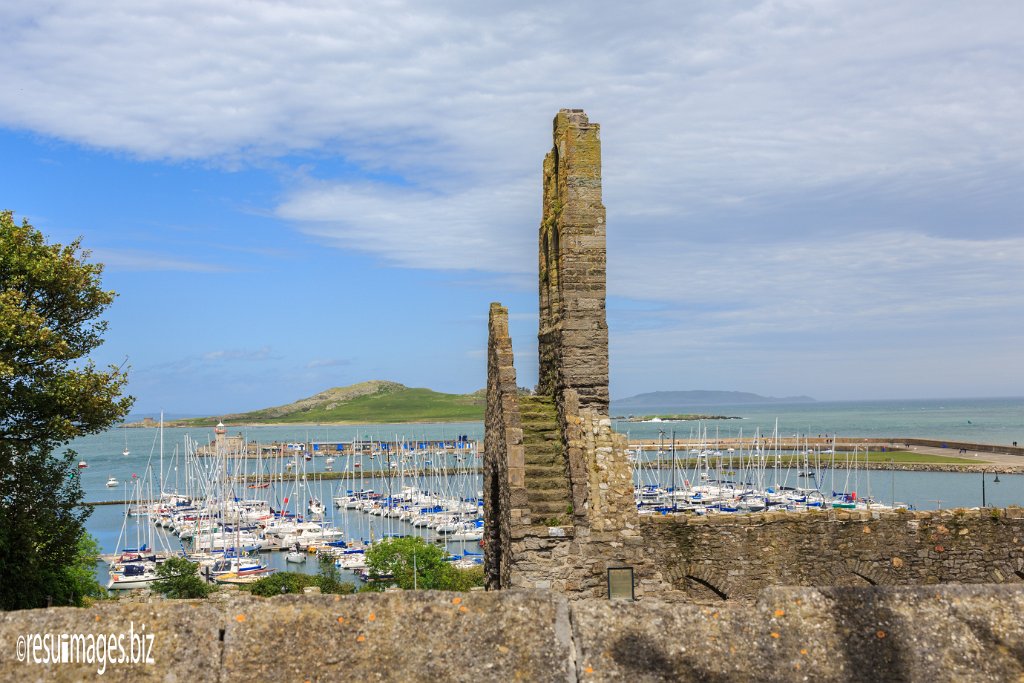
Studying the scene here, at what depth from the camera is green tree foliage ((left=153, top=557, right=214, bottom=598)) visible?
43750 mm

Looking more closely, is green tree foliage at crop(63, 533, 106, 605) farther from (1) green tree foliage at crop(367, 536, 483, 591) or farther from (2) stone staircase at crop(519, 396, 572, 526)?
(1) green tree foliage at crop(367, 536, 483, 591)

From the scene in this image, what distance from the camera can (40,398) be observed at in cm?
1558

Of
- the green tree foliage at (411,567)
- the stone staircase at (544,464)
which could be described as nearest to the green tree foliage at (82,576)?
the stone staircase at (544,464)

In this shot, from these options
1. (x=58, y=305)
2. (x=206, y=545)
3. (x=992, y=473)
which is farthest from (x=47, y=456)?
(x=992, y=473)

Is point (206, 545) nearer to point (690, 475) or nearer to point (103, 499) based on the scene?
point (103, 499)

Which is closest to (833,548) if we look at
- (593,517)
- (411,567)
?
(593,517)

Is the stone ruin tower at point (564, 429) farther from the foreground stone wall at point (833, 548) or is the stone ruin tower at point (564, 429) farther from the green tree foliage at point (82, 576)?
the green tree foliage at point (82, 576)

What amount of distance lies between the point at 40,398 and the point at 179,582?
3175cm

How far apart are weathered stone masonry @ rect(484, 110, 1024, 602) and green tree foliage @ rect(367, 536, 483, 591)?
95.0 ft

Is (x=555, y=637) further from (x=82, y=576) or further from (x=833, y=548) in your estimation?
(x=82, y=576)

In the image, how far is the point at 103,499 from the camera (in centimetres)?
11244

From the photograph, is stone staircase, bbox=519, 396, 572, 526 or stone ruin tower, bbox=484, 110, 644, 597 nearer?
stone ruin tower, bbox=484, 110, 644, 597

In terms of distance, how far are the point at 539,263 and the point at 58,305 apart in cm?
929

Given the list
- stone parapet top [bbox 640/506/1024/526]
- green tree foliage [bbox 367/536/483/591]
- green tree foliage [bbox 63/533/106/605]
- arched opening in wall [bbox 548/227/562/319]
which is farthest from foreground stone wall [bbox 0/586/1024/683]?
green tree foliage [bbox 367/536/483/591]
